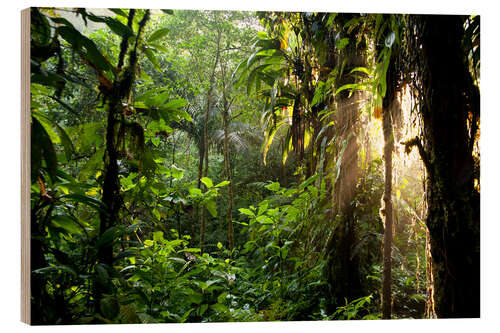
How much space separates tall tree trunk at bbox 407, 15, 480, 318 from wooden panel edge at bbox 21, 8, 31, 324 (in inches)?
79.6

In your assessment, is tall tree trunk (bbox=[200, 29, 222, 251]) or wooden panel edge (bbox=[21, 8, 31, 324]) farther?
tall tree trunk (bbox=[200, 29, 222, 251])

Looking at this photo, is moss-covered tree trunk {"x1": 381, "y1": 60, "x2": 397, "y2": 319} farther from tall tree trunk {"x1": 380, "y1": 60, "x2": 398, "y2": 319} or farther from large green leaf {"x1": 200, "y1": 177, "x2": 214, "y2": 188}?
large green leaf {"x1": 200, "y1": 177, "x2": 214, "y2": 188}

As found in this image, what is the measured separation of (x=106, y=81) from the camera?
207 cm

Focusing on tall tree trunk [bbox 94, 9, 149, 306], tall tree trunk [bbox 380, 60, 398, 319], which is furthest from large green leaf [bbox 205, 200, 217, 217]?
tall tree trunk [bbox 380, 60, 398, 319]

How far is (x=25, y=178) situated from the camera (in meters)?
1.89

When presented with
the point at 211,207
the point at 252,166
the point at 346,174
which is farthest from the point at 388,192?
the point at 211,207

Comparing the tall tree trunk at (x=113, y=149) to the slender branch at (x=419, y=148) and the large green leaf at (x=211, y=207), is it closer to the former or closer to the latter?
the large green leaf at (x=211, y=207)

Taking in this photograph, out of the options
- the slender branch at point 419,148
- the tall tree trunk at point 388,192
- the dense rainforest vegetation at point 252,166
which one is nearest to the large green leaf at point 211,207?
the dense rainforest vegetation at point 252,166

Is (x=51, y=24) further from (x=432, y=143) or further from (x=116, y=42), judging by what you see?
(x=432, y=143)

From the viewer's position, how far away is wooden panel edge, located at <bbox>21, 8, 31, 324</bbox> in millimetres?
1866

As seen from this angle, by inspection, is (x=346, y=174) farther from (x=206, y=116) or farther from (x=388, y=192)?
(x=206, y=116)

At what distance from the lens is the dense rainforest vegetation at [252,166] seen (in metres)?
1.97

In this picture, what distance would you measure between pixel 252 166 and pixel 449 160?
1091 mm
